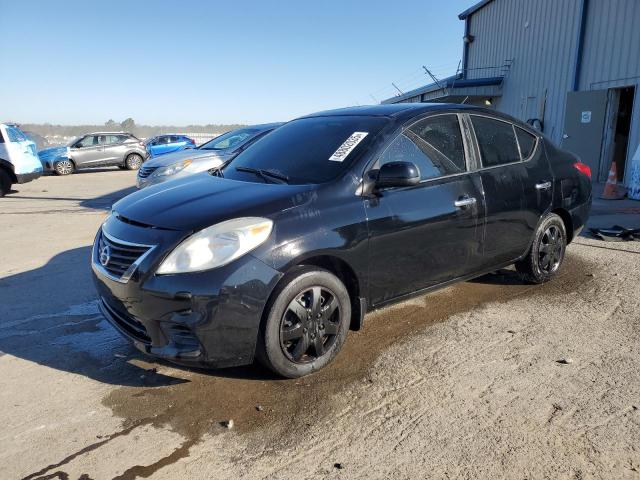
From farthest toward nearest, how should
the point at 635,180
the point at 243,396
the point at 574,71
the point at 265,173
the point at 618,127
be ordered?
1. the point at 574,71
2. the point at 618,127
3. the point at 635,180
4. the point at 265,173
5. the point at 243,396

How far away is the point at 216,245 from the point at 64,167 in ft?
62.7

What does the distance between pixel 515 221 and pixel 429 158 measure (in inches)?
42.9

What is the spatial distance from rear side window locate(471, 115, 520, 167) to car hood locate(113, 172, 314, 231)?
1.72 meters

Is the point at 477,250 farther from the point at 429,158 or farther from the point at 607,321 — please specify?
the point at 607,321

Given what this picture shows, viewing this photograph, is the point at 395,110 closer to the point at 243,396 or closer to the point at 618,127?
the point at 243,396

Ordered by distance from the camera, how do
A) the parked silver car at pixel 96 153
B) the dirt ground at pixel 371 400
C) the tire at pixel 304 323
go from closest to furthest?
the dirt ground at pixel 371 400 → the tire at pixel 304 323 → the parked silver car at pixel 96 153

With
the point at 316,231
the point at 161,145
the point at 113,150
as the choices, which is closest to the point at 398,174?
the point at 316,231

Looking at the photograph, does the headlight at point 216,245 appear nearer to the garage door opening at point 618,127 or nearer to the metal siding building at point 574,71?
the metal siding building at point 574,71

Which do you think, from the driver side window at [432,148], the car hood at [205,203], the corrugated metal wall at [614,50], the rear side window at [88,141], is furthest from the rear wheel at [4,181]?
the corrugated metal wall at [614,50]

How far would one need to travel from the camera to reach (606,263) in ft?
A: 18.5

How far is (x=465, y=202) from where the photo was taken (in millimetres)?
3906

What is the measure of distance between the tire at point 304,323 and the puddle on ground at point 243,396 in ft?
0.45

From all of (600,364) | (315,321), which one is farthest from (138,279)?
(600,364)

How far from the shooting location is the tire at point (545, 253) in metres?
4.73
